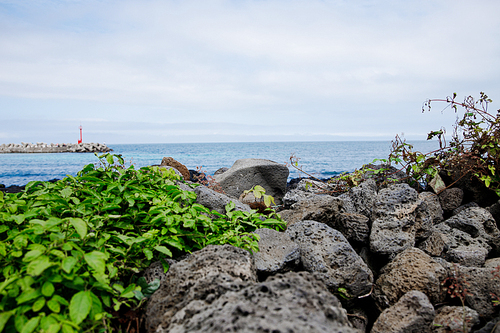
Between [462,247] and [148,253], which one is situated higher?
[148,253]

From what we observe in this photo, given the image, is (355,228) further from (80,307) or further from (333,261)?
(80,307)

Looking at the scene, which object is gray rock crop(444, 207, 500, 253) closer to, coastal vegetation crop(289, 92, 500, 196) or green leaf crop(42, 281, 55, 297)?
coastal vegetation crop(289, 92, 500, 196)

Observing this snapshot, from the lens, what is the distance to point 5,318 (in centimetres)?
192

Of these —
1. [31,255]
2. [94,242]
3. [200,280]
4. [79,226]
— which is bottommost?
[200,280]

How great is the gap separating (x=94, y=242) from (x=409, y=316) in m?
2.93

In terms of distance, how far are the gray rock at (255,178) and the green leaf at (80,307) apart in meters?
5.84

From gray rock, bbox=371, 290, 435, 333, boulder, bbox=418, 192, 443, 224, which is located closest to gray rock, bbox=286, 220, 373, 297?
gray rock, bbox=371, 290, 435, 333

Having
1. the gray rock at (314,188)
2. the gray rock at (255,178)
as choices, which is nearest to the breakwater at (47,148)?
the gray rock at (255,178)

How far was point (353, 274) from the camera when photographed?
3.26 meters

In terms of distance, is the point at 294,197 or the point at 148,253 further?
the point at 294,197

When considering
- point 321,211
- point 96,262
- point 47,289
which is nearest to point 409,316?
point 321,211

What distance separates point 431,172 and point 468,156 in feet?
2.17

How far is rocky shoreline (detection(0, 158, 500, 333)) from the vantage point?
77.4 inches

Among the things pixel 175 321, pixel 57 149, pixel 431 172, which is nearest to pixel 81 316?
pixel 175 321
